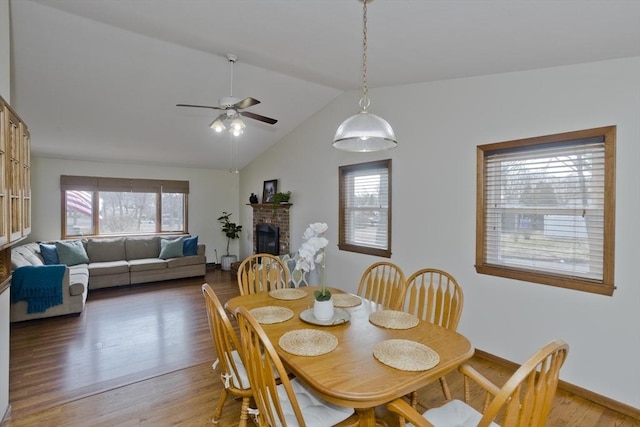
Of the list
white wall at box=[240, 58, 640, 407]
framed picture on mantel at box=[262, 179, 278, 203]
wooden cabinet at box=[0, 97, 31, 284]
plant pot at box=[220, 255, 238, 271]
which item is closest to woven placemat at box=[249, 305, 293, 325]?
wooden cabinet at box=[0, 97, 31, 284]

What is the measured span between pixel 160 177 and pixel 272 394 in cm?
641

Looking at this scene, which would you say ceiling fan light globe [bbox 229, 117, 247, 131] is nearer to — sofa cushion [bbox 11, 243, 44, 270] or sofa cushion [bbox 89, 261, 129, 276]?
sofa cushion [bbox 11, 243, 44, 270]

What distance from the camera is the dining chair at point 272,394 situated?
1264 millimetres

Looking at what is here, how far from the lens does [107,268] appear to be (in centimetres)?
532

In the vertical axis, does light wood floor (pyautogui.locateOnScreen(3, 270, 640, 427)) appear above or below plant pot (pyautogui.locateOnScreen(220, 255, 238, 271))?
below

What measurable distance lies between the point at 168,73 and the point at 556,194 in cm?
397

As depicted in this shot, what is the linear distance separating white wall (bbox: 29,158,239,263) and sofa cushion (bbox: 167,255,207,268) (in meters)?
0.98

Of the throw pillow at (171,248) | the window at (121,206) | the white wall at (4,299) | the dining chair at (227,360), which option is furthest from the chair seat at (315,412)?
the window at (121,206)

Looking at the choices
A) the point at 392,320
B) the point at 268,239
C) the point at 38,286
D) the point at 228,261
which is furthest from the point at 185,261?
the point at 392,320

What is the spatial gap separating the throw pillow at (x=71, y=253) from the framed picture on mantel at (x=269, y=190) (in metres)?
3.18

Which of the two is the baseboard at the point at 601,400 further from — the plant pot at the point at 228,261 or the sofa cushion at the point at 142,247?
the sofa cushion at the point at 142,247

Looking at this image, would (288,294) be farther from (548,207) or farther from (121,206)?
(121,206)

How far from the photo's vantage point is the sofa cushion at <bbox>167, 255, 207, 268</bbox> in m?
5.94

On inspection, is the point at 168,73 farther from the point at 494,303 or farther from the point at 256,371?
the point at 494,303
